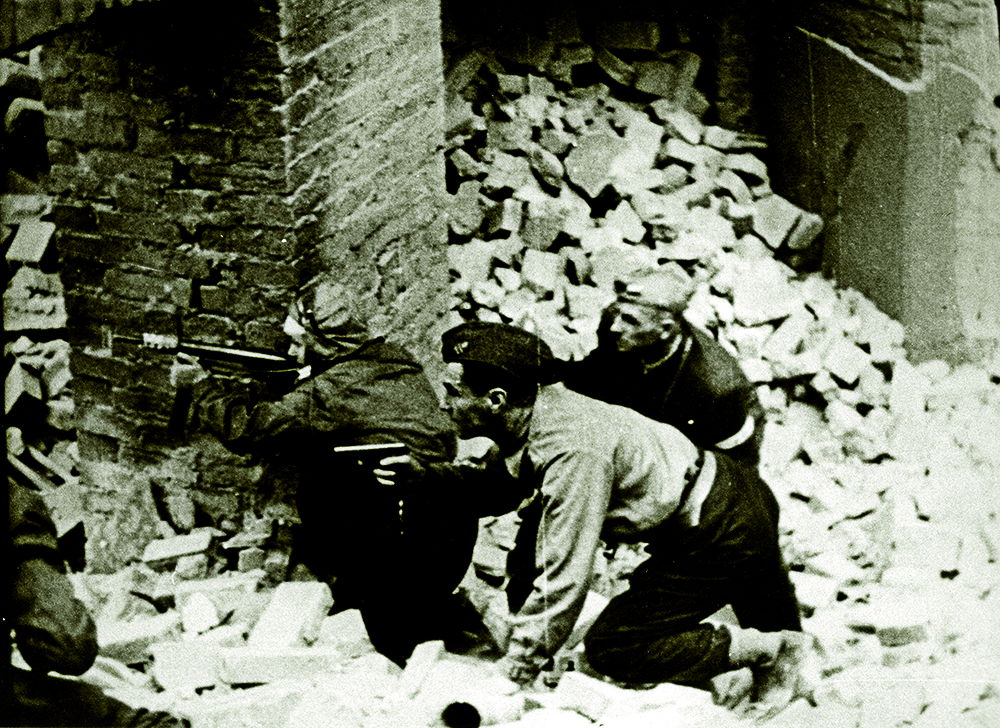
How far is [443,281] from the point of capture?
17.6 ft

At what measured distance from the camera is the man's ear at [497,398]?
4.74 meters

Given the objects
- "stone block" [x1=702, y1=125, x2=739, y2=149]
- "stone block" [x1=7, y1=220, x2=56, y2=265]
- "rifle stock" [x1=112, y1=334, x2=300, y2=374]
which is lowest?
"rifle stock" [x1=112, y1=334, x2=300, y2=374]

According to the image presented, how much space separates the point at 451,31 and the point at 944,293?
2.12 meters

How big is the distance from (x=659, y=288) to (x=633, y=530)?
87 cm

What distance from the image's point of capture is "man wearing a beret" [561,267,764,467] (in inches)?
190

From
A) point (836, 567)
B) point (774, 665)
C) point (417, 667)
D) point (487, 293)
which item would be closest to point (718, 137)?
point (487, 293)

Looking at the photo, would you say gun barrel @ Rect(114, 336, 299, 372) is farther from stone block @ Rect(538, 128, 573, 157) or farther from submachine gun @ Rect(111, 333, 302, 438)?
stone block @ Rect(538, 128, 573, 157)

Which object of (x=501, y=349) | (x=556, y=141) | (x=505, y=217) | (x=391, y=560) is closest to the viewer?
(x=501, y=349)

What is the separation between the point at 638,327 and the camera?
15.9ft

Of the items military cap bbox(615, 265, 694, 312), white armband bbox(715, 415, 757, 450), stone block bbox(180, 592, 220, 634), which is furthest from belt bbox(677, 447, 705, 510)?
stone block bbox(180, 592, 220, 634)

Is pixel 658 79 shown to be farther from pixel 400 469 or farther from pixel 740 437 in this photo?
pixel 400 469

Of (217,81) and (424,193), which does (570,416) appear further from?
(217,81)

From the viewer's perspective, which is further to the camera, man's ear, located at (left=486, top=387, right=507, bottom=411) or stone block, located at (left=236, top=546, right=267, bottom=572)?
stone block, located at (left=236, top=546, right=267, bottom=572)

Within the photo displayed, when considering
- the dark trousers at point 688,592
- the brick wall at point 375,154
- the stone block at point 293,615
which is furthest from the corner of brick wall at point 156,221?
the dark trousers at point 688,592
